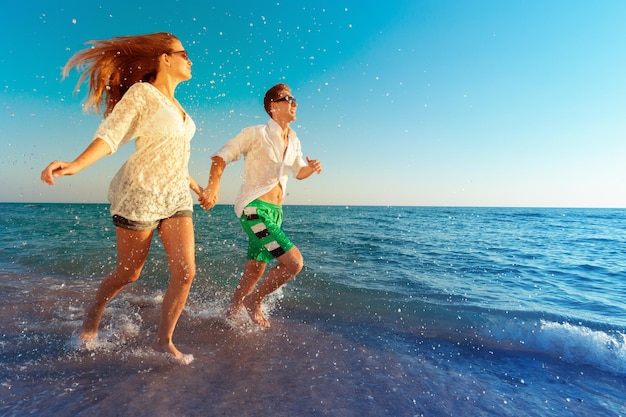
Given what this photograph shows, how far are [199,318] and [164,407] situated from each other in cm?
190

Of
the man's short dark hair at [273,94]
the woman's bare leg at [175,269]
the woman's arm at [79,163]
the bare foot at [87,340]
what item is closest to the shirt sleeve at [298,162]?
the man's short dark hair at [273,94]

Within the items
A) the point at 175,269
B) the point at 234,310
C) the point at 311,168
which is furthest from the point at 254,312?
the point at 311,168

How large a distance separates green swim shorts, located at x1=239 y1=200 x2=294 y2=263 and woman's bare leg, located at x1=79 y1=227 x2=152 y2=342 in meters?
0.92

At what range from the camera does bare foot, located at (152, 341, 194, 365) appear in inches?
107

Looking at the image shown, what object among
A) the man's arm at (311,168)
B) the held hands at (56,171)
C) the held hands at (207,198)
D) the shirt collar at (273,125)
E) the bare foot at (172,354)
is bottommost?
the bare foot at (172,354)

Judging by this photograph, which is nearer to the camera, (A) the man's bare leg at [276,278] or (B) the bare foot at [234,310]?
(A) the man's bare leg at [276,278]

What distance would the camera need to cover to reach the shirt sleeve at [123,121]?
243 centimetres

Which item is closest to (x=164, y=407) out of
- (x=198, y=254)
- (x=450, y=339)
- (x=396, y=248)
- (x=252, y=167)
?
(x=252, y=167)

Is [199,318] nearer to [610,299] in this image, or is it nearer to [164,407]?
[164,407]

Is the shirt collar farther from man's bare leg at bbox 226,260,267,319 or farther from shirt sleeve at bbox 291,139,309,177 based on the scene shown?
man's bare leg at bbox 226,260,267,319

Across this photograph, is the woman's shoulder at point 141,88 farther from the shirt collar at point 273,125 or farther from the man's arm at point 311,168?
the man's arm at point 311,168

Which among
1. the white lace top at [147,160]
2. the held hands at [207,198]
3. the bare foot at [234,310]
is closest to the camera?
the white lace top at [147,160]

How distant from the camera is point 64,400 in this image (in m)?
2.13

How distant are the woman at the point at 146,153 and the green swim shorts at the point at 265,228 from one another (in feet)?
2.27
